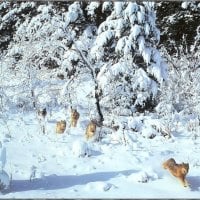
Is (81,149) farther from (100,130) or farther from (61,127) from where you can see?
(61,127)

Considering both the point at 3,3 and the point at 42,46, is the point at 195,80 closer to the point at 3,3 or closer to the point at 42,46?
the point at 42,46

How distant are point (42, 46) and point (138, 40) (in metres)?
2.56

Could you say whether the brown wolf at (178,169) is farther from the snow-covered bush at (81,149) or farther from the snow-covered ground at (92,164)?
the snow-covered bush at (81,149)

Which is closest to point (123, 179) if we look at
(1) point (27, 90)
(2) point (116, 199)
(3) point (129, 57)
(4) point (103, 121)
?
(2) point (116, 199)

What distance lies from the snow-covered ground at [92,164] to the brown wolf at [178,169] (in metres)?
0.10

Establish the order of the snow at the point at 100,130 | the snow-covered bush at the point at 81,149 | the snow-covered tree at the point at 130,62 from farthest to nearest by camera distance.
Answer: the snow-covered tree at the point at 130,62 → the snow-covered bush at the point at 81,149 → the snow at the point at 100,130

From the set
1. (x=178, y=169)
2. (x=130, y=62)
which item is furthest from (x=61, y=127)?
(x=178, y=169)

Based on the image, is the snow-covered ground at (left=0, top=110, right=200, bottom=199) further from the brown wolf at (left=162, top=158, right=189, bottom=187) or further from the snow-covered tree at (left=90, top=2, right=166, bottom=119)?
the snow-covered tree at (left=90, top=2, right=166, bottom=119)

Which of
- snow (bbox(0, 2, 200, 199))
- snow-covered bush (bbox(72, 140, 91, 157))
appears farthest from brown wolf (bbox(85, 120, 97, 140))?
snow-covered bush (bbox(72, 140, 91, 157))

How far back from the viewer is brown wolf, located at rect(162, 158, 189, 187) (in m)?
7.35

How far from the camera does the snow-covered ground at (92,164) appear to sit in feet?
23.4

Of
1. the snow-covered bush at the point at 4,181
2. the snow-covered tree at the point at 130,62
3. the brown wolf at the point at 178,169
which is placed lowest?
the snow-covered bush at the point at 4,181

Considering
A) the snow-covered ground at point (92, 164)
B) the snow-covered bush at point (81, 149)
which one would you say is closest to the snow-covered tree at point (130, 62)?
the snow-covered ground at point (92, 164)

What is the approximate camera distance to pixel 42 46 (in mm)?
12242
